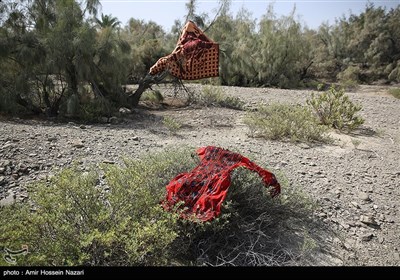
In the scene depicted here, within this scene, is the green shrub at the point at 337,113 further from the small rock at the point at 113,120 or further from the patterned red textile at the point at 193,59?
the small rock at the point at 113,120

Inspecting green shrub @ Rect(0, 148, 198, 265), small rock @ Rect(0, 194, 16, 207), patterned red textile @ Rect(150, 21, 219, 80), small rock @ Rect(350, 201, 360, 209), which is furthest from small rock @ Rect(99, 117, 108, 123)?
small rock @ Rect(350, 201, 360, 209)

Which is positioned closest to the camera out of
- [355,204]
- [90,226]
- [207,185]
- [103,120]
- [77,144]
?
[90,226]

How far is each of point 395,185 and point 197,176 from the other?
245 cm

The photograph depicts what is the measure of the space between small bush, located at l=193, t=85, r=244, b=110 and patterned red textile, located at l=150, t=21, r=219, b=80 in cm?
138

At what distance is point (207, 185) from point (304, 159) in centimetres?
217

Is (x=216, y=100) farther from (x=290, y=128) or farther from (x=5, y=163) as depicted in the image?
(x=5, y=163)

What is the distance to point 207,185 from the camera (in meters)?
2.41

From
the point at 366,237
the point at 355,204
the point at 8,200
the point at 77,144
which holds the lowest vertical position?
the point at 366,237

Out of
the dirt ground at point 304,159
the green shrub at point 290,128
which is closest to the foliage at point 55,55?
the dirt ground at point 304,159

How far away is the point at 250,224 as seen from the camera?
7.79 ft

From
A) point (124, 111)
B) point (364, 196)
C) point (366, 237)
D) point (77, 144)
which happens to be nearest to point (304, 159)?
point (364, 196)

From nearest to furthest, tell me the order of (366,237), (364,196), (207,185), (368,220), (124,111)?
(207,185) < (366,237) < (368,220) < (364,196) < (124,111)

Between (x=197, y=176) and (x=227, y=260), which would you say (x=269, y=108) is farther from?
(x=227, y=260)
